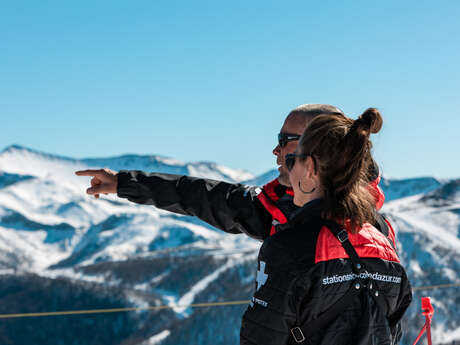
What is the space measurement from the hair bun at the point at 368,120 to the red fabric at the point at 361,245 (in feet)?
1.20

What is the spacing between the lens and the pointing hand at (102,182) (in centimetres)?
298

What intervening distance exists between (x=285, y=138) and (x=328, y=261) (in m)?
0.96

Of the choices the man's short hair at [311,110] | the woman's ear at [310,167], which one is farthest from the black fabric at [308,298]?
the man's short hair at [311,110]

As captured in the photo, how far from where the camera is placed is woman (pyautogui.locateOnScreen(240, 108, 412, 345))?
182 centimetres

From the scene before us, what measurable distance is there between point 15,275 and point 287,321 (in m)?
147

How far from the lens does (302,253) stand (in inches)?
71.7

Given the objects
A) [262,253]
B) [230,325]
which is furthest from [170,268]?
[262,253]

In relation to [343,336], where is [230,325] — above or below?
below

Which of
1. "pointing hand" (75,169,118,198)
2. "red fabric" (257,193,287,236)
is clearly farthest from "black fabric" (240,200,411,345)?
"pointing hand" (75,169,118,198)

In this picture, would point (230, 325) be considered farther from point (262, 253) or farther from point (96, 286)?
point (262, 253)

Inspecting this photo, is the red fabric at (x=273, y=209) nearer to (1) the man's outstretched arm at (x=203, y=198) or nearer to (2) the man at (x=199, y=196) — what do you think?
(2) the man at (x=199, y=196)

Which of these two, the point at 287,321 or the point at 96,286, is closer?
the point at 287,321

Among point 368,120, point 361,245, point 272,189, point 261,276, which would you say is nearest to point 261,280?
point 261,276

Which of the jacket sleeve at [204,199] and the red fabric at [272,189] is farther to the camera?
the jacket sleeve at [204,199]
